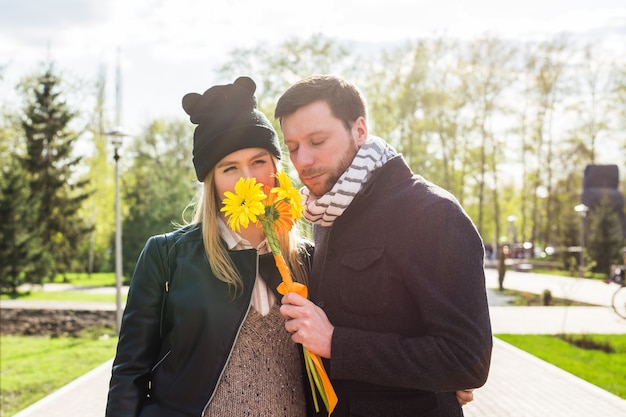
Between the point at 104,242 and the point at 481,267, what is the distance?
37841 millimetres

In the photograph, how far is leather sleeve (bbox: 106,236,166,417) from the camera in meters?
2.18

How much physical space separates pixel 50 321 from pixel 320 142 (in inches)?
527

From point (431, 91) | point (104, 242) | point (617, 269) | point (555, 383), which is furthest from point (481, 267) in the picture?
point (104, 242)

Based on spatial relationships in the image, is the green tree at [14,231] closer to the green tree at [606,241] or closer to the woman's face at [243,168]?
the woman's face at [243,168]

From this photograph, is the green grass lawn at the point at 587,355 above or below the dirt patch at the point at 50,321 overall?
above

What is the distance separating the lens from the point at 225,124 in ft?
7.95

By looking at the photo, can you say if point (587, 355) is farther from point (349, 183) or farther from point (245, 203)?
point (245, 203)

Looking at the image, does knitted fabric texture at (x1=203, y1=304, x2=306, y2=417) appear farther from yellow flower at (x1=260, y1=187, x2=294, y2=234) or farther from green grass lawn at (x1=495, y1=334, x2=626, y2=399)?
green grass lawn at (x1=495, y1=334, x2=626, y2=399)

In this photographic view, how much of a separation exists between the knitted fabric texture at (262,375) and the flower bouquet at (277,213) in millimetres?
232

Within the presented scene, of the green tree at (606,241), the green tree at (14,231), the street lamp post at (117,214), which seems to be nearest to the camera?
the street lamp post at (117,214)

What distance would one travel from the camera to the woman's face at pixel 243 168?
8.00 feet

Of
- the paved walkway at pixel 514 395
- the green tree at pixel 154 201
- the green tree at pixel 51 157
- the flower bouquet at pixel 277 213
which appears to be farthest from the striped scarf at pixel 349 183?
the green tree at pixel 51 157

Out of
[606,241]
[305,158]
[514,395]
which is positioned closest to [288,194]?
[305,158]

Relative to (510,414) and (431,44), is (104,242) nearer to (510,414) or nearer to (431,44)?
(431,44)
